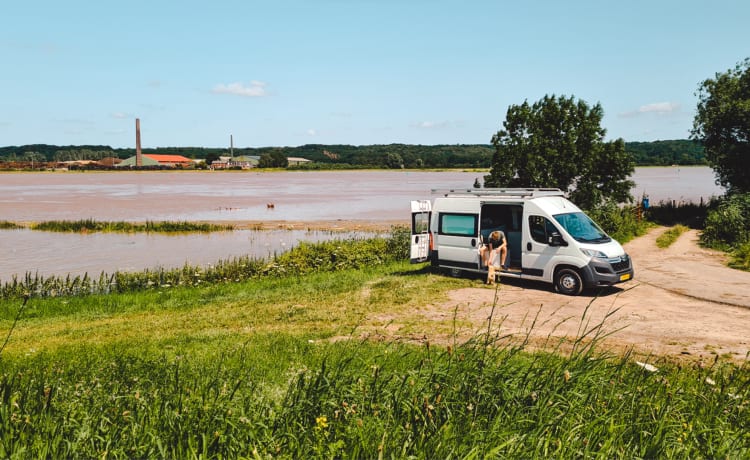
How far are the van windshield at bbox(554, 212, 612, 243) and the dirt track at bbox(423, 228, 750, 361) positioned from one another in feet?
4.99

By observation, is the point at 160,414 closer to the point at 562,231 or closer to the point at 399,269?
the point at 562,231

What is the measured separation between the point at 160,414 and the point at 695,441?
15.0ft

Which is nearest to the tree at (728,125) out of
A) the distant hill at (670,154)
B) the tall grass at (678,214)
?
the tall grass at (678,214)

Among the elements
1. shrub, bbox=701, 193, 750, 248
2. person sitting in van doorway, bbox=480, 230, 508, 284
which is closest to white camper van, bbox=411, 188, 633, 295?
person sitting in van doorway, bbox=480, 230, 508, 284

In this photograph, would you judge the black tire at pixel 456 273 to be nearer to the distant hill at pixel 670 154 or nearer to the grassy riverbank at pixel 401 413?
the grassy riverbank at pixel 401 413

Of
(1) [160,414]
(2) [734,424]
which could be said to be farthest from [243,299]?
(2) [734,424]

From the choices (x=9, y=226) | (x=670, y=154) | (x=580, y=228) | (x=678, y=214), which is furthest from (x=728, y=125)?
(x=670, y=154)

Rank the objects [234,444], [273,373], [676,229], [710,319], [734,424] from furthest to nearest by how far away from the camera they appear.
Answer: [676,229] < [710,319] < [273,373] < [734,424] < [234,444]

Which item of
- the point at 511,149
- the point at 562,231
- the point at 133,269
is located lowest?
the point at 133,269

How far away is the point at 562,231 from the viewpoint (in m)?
15.5

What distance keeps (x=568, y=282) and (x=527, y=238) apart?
1727mm

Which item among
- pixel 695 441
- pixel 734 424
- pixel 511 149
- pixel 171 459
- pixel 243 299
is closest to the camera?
pixel 171 459

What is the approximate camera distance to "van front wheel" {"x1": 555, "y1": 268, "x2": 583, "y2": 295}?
15236 mm

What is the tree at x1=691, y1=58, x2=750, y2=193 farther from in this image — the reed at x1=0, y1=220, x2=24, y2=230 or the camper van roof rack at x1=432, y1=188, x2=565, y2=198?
the reed at x1=0, y1=220, x2=24, y2=230
